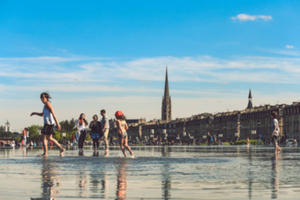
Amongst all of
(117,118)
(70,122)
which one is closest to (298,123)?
(70,122)

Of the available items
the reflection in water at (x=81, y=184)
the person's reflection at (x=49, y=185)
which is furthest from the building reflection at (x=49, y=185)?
the reflection in water at (x=81, y=184)

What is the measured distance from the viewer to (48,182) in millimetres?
8141

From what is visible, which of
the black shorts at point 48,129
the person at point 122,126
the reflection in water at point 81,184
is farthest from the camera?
the person at point 122,126

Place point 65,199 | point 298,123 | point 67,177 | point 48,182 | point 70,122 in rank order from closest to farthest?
point 65,199, point 48,182, point 67,177, point 298,123, point 70,122

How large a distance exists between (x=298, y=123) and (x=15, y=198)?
139m

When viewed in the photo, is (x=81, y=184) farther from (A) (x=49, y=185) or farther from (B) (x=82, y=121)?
(B) (x=82, y=121)

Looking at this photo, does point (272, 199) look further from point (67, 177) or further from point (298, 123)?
point (298, 123)

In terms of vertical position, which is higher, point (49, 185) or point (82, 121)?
point (82, 121)

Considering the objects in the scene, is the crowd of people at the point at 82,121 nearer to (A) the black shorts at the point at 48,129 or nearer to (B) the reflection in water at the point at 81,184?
(A) the black shorts at the point at 48,129

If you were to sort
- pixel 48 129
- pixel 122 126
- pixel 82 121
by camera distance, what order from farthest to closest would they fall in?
pixel 82 121
pixel 122 126
pixel 48 129

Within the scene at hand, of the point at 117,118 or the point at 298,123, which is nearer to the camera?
the point at 117,118

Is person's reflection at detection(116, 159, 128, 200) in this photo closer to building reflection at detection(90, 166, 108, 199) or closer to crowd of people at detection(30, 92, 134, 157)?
building reflection at detection(90, 166, 108, 199)

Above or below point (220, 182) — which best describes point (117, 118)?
above

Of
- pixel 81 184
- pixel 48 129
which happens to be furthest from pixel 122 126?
pixel 81 184
